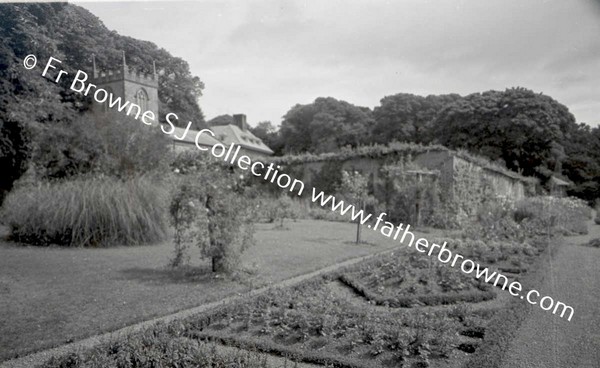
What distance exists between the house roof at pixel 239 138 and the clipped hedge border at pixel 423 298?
10565 millimetres

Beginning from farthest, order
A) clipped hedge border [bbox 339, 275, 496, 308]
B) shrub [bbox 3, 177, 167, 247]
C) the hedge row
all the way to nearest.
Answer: the hedge row < shrub [bbox 3, 177, 167, 247] < clipped hedge border [bbox 339, 275, 496, 308]

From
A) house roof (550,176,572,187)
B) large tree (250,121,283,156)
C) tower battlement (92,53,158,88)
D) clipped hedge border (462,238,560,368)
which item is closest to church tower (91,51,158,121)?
tower battlement (92,53,158,88)

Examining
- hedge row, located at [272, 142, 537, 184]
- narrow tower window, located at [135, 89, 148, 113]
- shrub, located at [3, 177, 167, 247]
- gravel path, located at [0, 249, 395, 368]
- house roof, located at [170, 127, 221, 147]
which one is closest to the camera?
gravel path, located at [0, 249, 395, 368]

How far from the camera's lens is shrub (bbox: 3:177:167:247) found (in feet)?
28.7

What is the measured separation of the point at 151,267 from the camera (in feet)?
23.2

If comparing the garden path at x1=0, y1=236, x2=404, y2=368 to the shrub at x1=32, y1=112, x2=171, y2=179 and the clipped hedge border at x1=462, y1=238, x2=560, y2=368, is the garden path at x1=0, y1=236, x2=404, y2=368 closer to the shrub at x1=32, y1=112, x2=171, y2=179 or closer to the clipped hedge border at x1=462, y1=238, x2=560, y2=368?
the clipped hedge border at x1=462, y1=238, x2=560, y2=368

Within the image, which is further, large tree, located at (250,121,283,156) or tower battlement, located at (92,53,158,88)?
large tree, located at (250,121,283,156)

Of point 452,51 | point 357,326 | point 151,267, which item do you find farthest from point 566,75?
point 151,267

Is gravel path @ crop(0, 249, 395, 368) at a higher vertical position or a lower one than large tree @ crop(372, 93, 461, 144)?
lower

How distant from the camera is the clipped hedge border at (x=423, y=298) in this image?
221 inches

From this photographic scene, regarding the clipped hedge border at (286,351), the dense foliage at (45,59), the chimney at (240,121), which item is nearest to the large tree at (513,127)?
the chimney at (240,121)

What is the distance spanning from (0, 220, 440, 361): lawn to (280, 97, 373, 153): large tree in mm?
6673

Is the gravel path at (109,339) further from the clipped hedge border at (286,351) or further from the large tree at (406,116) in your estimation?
the large tree at (406,116)

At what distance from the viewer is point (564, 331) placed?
4.65 m
